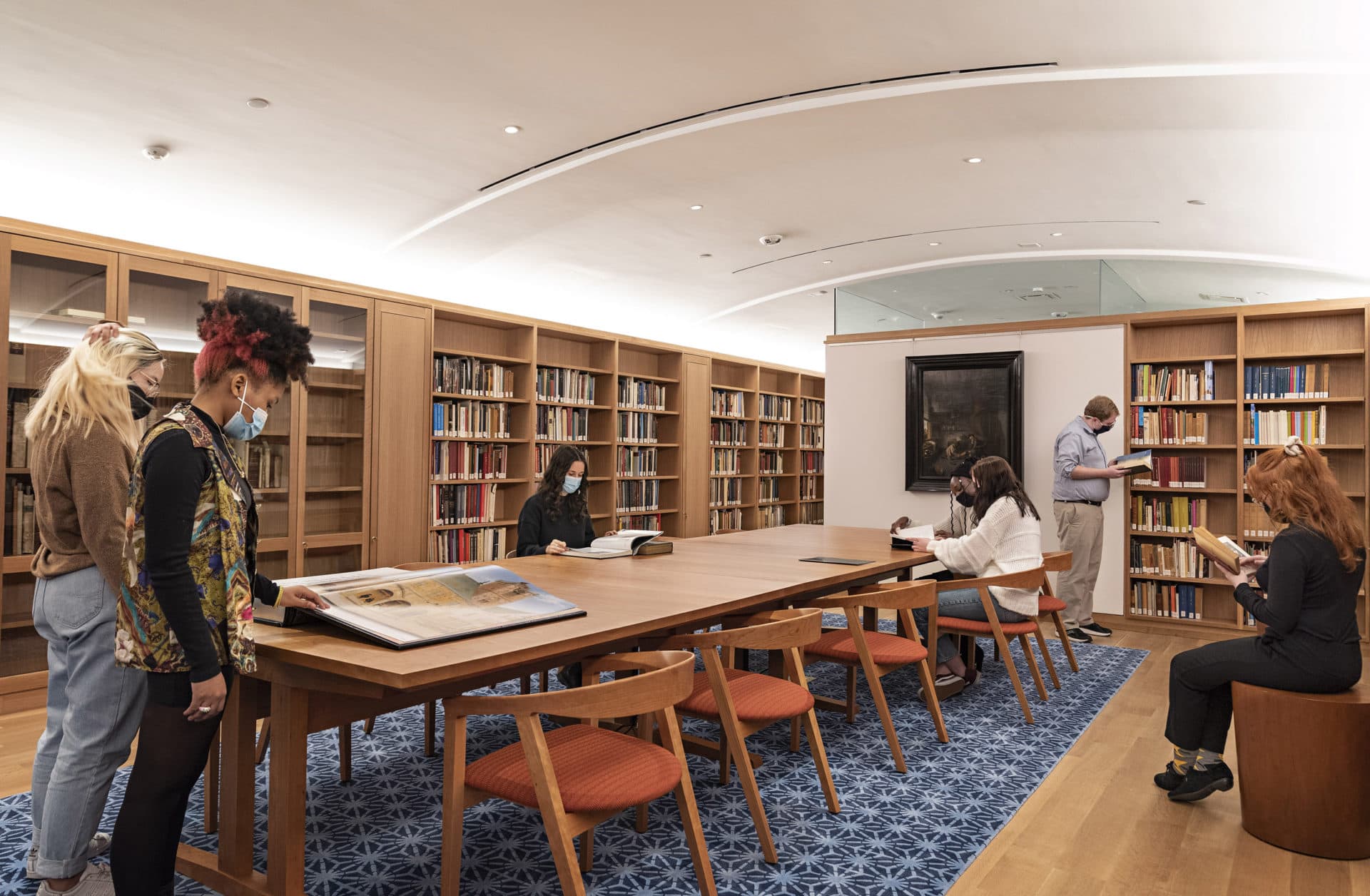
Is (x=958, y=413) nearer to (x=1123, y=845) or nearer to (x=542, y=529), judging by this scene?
(x=542, y=529)

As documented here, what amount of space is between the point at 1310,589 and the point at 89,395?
3836 millimetres

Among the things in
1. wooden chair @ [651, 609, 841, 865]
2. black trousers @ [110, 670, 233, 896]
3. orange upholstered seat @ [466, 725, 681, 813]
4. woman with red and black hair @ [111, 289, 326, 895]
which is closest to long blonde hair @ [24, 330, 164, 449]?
woman with red and black hair @ [111, 289, 326, 895]

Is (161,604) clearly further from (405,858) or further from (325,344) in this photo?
(325,344)

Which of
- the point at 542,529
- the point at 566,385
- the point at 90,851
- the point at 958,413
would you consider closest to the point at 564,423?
the point at 566,385

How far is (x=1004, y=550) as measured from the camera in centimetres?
441

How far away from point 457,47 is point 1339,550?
4295 millimetres

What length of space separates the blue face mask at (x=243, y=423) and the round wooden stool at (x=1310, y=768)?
10.5 feet

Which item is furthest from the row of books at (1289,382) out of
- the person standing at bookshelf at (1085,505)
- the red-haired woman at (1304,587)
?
the red-haired woman at (1304,587)

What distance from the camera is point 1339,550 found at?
2.74 metres

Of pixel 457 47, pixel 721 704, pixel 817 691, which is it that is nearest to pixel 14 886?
pixel 721 704

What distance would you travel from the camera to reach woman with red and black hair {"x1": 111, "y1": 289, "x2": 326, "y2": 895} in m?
1.75

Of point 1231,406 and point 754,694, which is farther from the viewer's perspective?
point 1231,406

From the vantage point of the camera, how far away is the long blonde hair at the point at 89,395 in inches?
89.8

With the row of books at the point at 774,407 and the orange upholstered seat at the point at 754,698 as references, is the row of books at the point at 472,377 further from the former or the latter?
the orange upholstered seat at the point at 754,698
